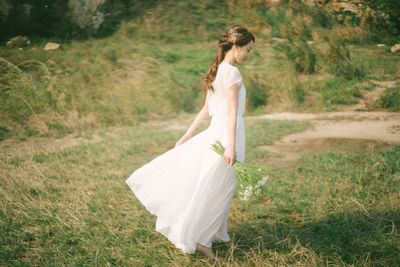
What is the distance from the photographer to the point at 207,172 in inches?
92.3

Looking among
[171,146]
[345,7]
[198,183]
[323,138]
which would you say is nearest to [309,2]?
[345,7]

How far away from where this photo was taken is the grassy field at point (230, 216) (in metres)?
2.58

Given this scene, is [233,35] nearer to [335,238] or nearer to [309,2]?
[335,238]

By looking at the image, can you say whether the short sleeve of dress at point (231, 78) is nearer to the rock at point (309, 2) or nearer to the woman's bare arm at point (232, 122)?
the woman's bare arm at point (232, 122)

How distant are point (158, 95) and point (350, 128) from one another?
4.91m

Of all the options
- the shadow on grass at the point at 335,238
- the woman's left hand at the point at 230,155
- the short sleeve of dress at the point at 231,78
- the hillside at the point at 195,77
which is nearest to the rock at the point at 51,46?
the hillside at the point at 195,77

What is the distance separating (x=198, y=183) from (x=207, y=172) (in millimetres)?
106

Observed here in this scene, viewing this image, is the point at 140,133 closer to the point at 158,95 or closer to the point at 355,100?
the point at 158,95

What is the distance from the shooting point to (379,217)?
2.95 m

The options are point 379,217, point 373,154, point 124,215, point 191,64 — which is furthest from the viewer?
point 191,64

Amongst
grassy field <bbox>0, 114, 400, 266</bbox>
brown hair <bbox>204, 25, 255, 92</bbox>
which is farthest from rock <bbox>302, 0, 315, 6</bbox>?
brown hair <bbox>204, 25, 255, 92</bbox>

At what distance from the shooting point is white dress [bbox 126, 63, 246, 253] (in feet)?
7.63

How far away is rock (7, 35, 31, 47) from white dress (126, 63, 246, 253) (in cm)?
1569

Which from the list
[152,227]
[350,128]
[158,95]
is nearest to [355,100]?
[350,128]
